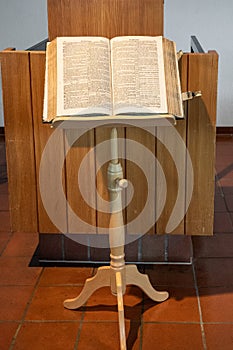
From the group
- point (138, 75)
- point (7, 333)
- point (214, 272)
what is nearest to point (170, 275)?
point (214, 272)

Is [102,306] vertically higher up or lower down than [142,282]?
lower down

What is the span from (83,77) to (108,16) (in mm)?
487

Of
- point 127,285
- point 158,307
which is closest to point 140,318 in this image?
point 158,307

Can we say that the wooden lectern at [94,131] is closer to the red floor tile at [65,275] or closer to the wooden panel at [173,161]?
the wooden panel at [173,161]

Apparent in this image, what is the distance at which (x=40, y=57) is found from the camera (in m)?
2.69

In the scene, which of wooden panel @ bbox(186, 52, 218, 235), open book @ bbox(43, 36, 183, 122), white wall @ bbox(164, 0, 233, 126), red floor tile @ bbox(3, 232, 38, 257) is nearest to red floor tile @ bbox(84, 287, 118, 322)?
wooden panel @ bbox(186, 52, 218, 235)

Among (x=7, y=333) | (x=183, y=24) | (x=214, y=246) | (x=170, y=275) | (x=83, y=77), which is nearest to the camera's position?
(x=83, y=77)

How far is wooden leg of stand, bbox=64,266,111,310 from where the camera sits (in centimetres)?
272

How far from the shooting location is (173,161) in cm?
281

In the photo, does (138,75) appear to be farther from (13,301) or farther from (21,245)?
(21,245)

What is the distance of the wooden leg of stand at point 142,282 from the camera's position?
273 cm

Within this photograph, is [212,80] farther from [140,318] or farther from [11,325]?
[11,325]

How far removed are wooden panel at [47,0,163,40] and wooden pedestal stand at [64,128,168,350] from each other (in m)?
0.50

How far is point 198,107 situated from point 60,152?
2.07 ft
